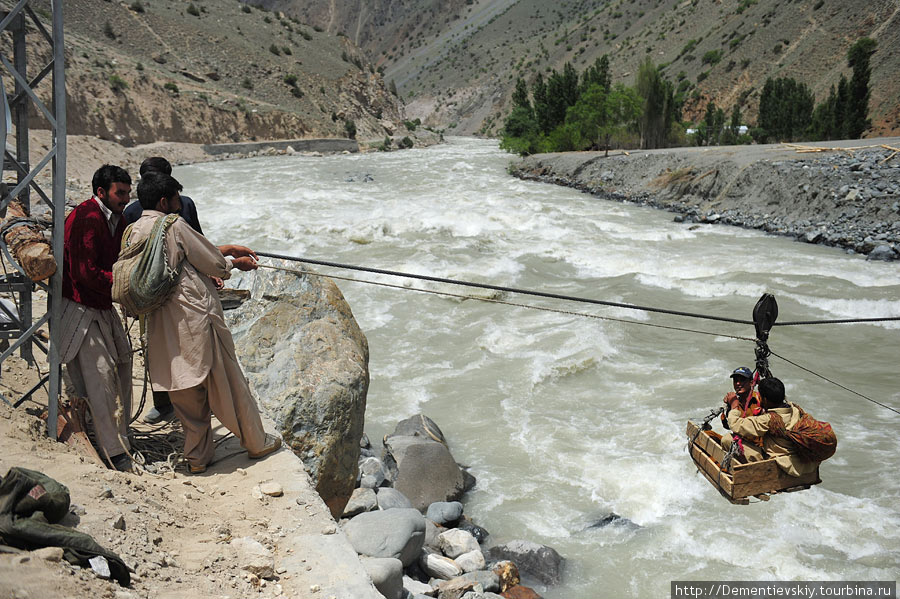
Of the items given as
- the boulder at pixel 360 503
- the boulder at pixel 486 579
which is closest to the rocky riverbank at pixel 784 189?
the boulder at pixel 486 579

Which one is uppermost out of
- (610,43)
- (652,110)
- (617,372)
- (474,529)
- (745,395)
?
(610,43)

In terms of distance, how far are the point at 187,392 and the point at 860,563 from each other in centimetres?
550

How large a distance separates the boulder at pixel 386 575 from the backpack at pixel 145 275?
→ 6.12 ft

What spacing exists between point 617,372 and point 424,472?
4049 mm

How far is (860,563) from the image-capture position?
217 inches

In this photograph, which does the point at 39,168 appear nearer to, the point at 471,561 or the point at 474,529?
the point at 471,561

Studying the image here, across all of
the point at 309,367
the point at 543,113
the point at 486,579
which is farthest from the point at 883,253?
the point at 543,113

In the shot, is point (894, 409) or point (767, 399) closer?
point (767, 399)

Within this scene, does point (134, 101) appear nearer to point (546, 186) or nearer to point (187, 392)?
point (546, 186)

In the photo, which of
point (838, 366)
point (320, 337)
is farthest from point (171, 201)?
point (838, 366)

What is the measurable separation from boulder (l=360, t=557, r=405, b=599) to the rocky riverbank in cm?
1451

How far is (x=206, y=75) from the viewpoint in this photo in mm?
48812

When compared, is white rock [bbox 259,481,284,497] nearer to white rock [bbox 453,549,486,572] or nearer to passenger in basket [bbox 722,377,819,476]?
white rock [bbox 453,549,486,572]

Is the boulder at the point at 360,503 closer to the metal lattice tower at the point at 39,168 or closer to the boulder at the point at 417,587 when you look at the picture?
the boulder at the point at 417,587
